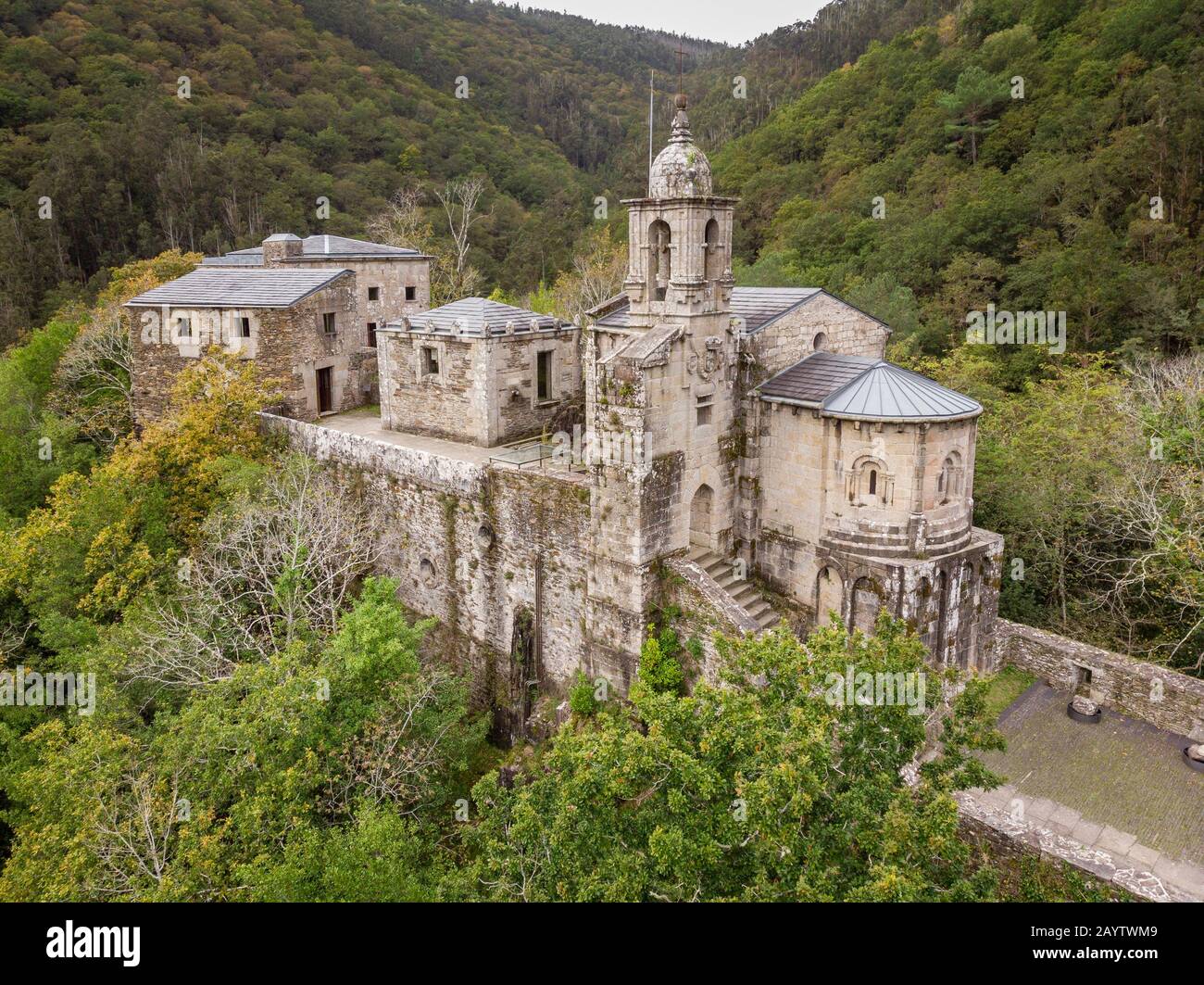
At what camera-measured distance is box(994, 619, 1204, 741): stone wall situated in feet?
59.7

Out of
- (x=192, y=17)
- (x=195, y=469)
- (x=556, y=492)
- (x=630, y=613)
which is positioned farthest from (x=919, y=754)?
(x=192, y=17)

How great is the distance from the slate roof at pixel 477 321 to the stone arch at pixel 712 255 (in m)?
7.99

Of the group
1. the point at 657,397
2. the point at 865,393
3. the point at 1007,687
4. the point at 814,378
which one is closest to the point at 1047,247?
the point at 814,378

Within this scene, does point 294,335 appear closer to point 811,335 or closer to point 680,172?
point 680,172

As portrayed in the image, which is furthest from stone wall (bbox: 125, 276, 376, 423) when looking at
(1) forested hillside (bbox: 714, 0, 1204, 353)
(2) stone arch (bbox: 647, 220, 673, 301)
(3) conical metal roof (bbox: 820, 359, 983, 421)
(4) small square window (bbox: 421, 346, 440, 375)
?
(1) forested hillside (bbox: 714, 0, 1204, 353)

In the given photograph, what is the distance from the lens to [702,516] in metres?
20.1

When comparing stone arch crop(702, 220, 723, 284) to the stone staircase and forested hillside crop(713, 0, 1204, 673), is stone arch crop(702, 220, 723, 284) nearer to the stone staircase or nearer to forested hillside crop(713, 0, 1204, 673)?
the stone staircase

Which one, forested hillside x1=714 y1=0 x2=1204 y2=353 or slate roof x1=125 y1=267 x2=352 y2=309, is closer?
slate roof x1=125 y1=267 x2=352 y2=309

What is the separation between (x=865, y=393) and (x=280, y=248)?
2612 centimetres

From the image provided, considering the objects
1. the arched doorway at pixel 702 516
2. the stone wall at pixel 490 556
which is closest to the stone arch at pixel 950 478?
the arched doorway at pixel 702 516

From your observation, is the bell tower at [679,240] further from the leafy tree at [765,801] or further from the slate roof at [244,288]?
the slate roof at [244,288]

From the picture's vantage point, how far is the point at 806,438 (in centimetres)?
1919

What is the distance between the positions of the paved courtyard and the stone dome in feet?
47.1

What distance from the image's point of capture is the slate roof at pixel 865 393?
57.7 feet
